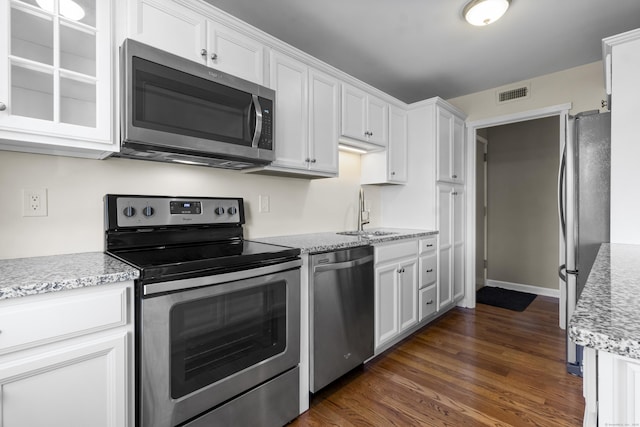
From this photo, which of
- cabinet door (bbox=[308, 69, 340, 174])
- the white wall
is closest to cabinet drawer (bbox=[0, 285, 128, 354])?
cabinet door (bbox=[308, 69, 340, 174])

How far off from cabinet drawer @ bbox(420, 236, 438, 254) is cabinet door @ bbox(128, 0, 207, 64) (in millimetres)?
2240

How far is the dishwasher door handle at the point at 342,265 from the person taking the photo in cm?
187

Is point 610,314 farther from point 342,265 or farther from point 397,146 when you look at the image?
point 397,146

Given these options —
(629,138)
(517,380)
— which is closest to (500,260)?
(517,380)

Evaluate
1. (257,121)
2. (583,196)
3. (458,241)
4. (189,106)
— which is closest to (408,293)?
(458,241)

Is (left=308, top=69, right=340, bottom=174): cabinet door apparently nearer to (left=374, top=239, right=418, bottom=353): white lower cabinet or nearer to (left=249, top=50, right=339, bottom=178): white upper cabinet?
(left=249, top=50, right=339, bottom=178): white upper cabinet

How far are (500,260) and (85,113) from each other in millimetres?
4874

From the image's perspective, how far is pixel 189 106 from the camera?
158cm

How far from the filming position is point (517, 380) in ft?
6.85

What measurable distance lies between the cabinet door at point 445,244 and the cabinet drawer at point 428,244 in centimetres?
13

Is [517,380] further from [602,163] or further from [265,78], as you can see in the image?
[265,78]

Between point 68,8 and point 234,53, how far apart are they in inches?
29.2

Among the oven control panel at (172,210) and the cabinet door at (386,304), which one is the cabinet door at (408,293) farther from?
the oven control panel at (172,210)

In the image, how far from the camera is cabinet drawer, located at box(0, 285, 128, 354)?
0.95 metres
